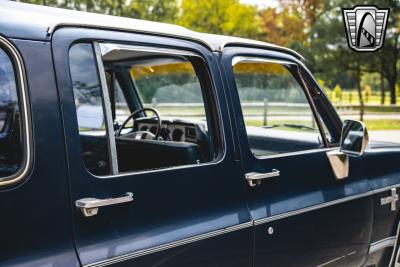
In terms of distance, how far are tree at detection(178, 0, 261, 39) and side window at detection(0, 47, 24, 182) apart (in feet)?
98.9

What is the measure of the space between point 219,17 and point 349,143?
30838 mm

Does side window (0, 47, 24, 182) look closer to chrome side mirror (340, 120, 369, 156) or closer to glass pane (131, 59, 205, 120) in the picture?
glass pane (131, 59, 205, 120)

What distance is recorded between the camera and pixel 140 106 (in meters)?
4.54

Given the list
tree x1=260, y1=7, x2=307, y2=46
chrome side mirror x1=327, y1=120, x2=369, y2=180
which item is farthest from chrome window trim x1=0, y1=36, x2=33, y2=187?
tree x1=260, y1=7, x2=307, y2=46

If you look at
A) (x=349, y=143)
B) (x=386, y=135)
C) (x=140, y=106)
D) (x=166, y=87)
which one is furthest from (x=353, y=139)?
(x=386, y=135)

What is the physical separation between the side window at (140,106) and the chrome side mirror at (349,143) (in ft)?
2.54

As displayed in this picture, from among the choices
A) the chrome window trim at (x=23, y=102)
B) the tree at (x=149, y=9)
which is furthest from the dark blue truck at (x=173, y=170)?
the tree at (x=149, y=9)

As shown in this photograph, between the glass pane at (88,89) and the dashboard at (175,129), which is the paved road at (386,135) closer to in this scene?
the dashboard at (175,129)

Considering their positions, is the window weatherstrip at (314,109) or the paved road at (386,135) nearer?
the window weatherstrip at (314,109)

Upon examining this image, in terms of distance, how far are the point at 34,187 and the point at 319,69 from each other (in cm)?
3654

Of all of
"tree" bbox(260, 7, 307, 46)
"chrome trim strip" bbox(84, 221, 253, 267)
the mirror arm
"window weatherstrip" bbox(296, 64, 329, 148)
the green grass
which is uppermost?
"tree" bbox(260, 7, 307, 46)

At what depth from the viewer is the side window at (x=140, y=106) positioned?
2068mm

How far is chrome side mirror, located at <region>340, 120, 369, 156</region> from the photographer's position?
2898 millimetres

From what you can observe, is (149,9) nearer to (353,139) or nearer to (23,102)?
(353,139)
